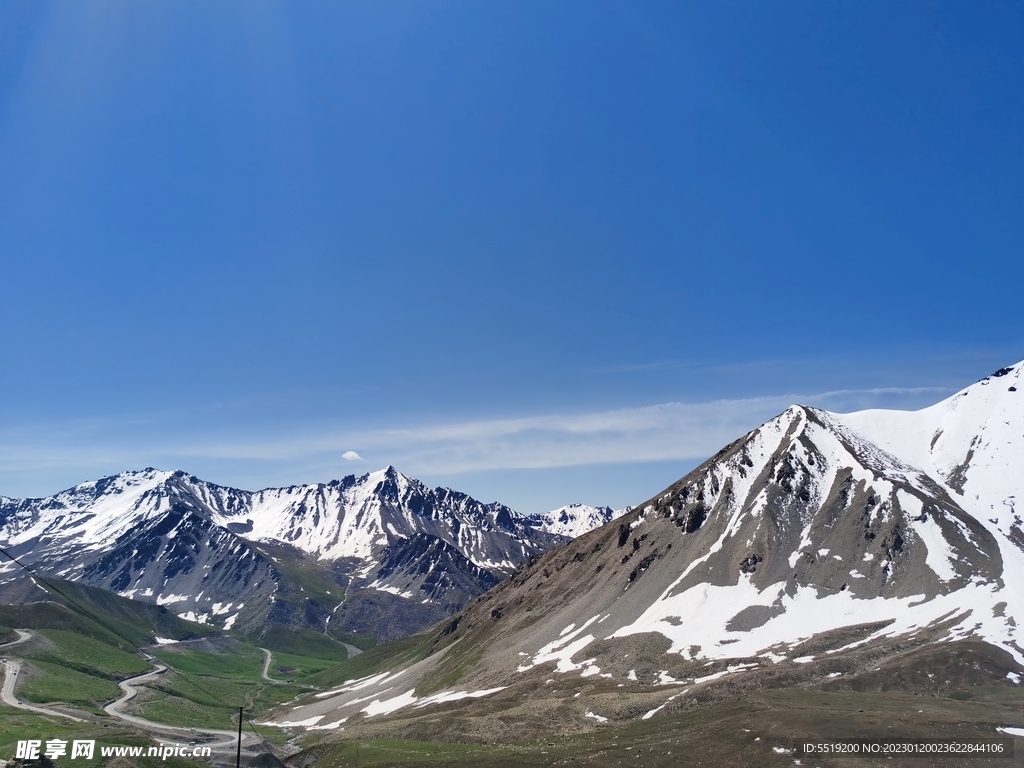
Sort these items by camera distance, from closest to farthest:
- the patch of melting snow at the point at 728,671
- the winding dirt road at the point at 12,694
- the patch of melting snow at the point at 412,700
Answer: the winding dirt road at the point at 12,694
the patch of melting snow at the point at 728,671
the patch of melting snow at the point at 412,700

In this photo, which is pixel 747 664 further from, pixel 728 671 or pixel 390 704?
pixel 390 704

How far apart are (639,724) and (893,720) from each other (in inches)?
1467

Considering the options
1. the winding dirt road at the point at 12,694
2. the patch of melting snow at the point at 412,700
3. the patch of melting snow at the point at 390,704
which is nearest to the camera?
the winding dirt road at the point at 12,694

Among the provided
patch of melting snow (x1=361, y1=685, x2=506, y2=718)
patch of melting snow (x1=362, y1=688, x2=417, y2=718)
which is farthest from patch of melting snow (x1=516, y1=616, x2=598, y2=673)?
patch of melting snow (x1=362, y1=688, x2=417, y2=718)

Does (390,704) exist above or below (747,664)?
below

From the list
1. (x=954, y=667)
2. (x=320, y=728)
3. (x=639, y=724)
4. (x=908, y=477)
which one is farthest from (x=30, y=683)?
(x=908, y=477)

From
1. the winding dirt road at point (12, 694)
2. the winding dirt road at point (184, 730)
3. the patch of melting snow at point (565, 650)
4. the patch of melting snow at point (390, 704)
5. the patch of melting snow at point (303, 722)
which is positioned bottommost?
the patch of melting snow at point (303, 722)

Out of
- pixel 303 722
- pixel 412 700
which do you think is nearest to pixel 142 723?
pixel 303 722

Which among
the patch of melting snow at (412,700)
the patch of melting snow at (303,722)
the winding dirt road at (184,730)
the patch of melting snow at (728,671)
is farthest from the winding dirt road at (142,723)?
the patch of melting snow at (728,671)

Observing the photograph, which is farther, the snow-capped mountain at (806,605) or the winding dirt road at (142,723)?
the winding dirt road at (142,723)

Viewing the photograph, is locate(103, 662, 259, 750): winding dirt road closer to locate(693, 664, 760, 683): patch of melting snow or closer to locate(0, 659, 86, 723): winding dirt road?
locate(0, 659, 86, 723): winding dirt road

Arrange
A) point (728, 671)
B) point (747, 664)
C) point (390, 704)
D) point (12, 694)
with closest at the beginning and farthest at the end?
point (728, 671)
point (747, 664)
point (12, 694)
point (390, 704)

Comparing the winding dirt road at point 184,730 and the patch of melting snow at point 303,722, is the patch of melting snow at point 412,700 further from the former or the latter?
the winding dirt road at point 184,730

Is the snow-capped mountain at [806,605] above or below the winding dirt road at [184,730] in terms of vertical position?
above
